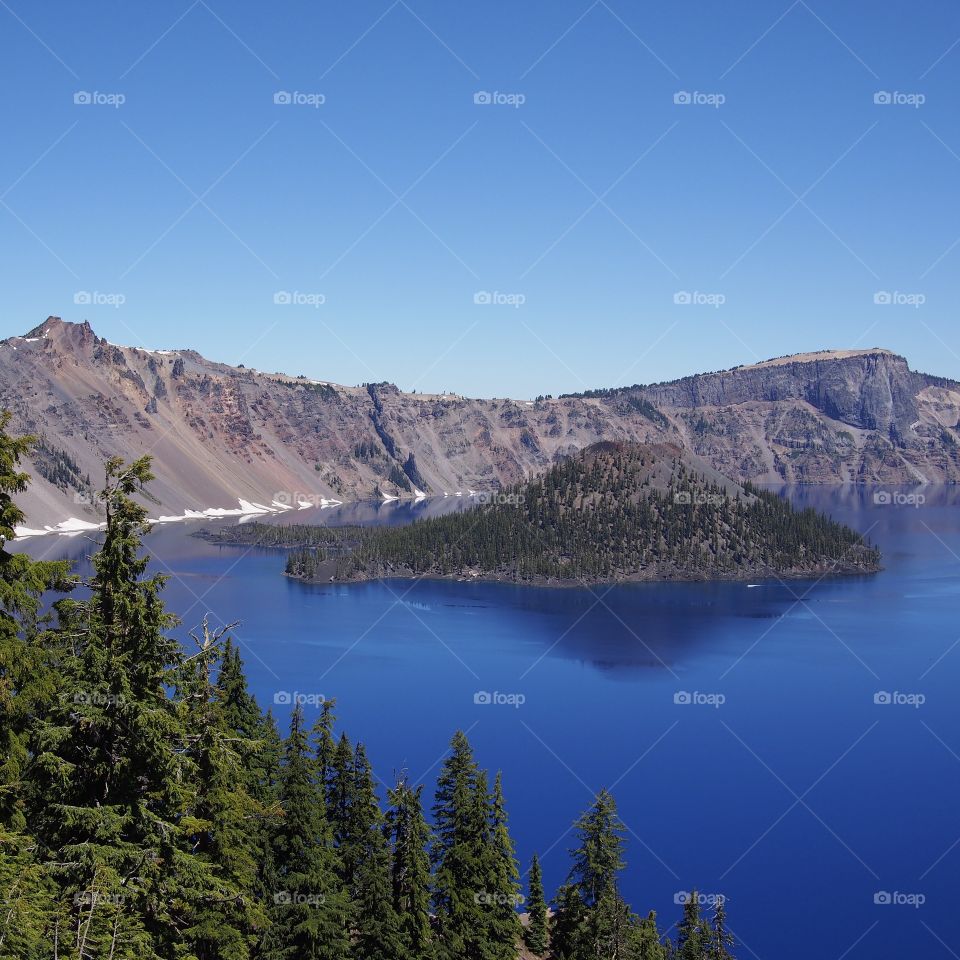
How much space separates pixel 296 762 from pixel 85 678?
53.9 feet

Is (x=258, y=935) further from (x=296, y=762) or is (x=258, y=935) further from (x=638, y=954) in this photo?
(x=638, y=954)

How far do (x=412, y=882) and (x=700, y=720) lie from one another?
6647 centimetres

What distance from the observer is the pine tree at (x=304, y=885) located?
31078 millimetres

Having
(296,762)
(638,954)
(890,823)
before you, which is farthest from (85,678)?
(890,823)

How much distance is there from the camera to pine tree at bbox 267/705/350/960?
102 feet

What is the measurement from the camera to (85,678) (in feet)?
61.9

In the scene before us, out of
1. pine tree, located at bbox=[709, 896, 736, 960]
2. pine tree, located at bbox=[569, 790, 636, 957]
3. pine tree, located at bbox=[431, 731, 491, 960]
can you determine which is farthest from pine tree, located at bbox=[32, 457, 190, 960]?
pine tree, located at bbox=[709, 896, 736, 960]

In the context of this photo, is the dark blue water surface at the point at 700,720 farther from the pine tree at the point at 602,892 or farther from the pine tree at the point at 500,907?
the pine tree at the point at 602,892

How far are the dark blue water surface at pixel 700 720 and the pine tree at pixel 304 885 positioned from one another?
8.93m

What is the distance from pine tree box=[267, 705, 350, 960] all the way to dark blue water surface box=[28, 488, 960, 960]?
8.93 metres

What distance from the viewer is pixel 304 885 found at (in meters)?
31.9

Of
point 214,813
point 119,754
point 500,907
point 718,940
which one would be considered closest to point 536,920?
point 718,940

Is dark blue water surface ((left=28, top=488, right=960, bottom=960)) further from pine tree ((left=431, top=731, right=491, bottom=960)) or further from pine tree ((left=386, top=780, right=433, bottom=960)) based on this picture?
pine tree ((left=431, top=731, right=491, bottom=960))

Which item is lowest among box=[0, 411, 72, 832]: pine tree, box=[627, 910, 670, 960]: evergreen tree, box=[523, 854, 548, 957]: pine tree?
box=[523, 854, 548, 957]: pine tree
